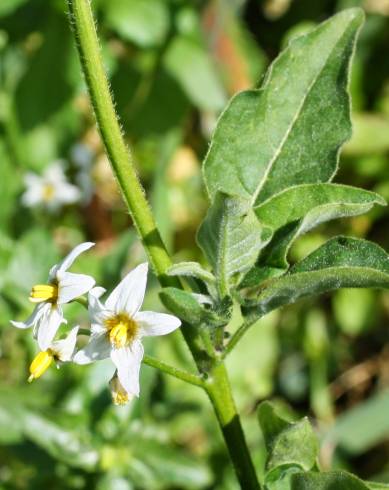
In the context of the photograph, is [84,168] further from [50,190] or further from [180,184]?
[180,184]

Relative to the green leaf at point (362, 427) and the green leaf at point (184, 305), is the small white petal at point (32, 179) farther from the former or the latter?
the green leaf at point (184, 305)

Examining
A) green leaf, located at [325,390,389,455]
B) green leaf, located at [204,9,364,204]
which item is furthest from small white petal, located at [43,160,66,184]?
green leaf, located at [204,9,364,204]

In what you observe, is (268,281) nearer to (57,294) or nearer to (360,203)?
(360,203)

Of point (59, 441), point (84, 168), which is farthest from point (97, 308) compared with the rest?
point (84, 168)

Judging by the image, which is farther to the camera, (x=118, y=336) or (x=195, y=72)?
(x=195, y=72)

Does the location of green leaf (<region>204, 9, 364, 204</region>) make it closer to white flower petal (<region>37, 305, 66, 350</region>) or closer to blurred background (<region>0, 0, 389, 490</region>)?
white flower petal (<region>37, 305, 66, 350</region>)

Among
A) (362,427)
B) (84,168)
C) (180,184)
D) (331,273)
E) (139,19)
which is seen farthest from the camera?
(180,184)
